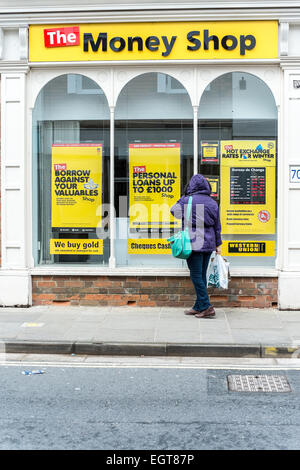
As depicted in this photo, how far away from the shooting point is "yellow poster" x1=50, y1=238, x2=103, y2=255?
9422mm

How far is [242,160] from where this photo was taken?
9172 millimetres

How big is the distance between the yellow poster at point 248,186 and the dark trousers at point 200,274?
1.05 meters

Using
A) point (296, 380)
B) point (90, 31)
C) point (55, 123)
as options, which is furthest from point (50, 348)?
point (90, 31)

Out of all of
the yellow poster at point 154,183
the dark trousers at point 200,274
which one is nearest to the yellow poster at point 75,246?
the yellow poster at point 154,183

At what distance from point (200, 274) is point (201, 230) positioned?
62cm

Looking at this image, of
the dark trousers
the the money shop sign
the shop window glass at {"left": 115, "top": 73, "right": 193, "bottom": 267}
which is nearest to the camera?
the dark trousers

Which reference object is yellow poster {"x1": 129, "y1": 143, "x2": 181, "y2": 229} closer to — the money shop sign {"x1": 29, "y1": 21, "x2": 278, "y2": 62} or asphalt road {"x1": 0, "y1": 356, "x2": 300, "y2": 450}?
the money shop sign {"x1": 29, "y1": 21, "x2": 278, "y2": 62}

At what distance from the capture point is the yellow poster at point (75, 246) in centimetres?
942

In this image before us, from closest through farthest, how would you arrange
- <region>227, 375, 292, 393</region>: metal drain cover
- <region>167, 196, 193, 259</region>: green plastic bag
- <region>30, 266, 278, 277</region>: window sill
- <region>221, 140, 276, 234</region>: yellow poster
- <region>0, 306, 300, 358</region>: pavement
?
<region>227, 375, 292, 393</region>: metal drain cover, <region>0, 306, 300, 358</region>: pavement, <region>167, 196, 193, 259</region>: green plastic bag, <region>30, 266, 278, 277</region>: window sill, <region>221, 140, 276, 234</region>: yellow poster

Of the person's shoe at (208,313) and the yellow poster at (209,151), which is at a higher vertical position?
the yellow poster at (209,151)

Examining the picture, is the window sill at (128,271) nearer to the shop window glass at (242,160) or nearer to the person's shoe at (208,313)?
the shop window glass at (242,160)

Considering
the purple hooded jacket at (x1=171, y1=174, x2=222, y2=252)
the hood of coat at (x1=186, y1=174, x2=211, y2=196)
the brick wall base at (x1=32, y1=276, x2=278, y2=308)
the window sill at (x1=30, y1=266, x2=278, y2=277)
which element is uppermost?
the hood of coat at (x1=186, y1=174, x2=211, y2=196)

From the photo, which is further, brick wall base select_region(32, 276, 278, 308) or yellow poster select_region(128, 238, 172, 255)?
yellow poster select_region(128, 238, 172, 255)

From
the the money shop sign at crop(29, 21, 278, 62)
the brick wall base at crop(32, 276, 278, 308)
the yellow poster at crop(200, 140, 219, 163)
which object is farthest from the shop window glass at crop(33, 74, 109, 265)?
the yellow poster at crop(200, 140, 219, 163)
